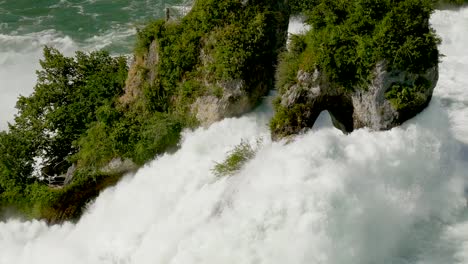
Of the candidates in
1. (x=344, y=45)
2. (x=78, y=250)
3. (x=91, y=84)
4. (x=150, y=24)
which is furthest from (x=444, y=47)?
(x=78, y=250)

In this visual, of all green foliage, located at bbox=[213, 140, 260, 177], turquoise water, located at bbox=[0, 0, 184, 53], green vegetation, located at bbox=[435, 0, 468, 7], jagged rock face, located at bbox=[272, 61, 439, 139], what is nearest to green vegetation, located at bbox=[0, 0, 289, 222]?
jagged rock face, located at bbox=[272, 61, 439, 139]

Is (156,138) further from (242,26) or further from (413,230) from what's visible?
(413,230)

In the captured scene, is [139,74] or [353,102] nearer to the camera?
[353,102]

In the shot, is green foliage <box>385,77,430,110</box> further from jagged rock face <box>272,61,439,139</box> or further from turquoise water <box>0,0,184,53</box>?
turquoise water <box>0,0,184,53</box>

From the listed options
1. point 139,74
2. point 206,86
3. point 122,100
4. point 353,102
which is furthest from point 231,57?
point 122,100

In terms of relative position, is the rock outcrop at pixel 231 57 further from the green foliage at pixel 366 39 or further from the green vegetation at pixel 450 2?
the green vegetation at pixel 450 2

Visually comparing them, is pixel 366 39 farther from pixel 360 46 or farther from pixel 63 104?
pixel 63 104

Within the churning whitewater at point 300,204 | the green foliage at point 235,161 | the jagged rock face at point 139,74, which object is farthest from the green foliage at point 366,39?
the jagged rock face at point 139,74
